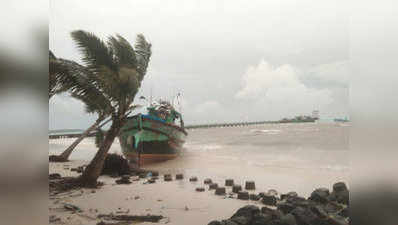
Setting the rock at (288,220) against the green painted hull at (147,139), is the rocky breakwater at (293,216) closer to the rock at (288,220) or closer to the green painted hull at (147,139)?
the rock at (288,220)

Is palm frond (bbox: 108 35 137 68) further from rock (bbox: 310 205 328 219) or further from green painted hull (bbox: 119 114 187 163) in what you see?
green painted hull (bbox: 119 114 187 163)

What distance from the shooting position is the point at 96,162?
6211 millimetres

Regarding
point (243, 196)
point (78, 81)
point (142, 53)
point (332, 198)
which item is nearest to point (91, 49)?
point (78, 81)

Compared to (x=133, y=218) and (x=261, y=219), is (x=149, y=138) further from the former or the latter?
(x=261, y=219)

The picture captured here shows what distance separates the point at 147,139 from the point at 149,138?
114mm

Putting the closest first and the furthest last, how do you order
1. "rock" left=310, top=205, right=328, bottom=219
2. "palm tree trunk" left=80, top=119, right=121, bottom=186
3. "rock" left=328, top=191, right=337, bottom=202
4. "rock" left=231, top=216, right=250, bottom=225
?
"rock" left=231, top=216, right=250, bottom=225 → "rock" left=310, top=205, right=328, bottom=219 → "rock" left=328, top=191, right=337, bottom=202 → "palm tree trunk" left=80, top=119, right=121, bottom=186

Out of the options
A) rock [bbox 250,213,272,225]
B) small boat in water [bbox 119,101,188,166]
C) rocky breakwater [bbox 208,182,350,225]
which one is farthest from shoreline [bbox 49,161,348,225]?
small boat in water [bbox 119,101,188,166]

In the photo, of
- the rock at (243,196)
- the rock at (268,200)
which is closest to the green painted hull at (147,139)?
the rock at (243,196)

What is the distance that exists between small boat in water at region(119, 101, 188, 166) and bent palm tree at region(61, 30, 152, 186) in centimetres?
595

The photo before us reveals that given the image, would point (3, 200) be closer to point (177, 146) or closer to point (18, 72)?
point (18, 72)

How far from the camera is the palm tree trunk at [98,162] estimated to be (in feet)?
19.9

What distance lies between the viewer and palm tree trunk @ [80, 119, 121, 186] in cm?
607

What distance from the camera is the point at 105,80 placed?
5.40 m

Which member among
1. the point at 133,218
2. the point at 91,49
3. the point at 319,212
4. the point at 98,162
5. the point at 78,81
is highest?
the point at 91,49
